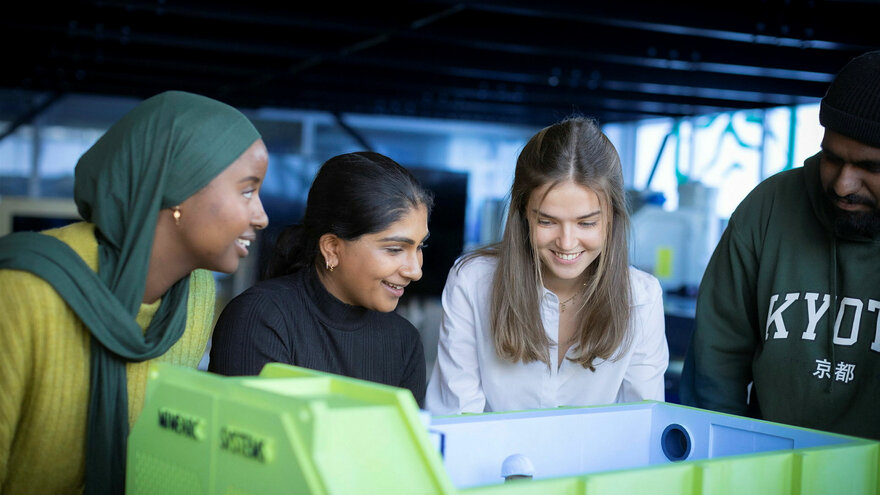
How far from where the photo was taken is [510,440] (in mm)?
1237

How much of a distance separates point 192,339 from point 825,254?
1.17 m

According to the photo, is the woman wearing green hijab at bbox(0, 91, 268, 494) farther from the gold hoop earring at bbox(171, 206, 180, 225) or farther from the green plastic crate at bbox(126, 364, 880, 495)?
the green plastic crate at bbox(126, 364, 880, 495)

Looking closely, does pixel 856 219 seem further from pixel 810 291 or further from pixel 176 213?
pixel 176 213

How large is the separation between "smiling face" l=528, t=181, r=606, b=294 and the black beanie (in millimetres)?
479

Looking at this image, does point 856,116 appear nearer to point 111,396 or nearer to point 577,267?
point 577,267

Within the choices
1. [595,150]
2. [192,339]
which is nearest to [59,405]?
[192,339]

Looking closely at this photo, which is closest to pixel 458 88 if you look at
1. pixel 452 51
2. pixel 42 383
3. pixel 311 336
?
pixel 452 51

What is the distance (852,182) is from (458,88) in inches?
189

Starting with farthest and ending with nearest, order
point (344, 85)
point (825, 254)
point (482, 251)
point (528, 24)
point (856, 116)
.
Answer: point (344, 85), point (528, 24), point (482, 251), point (825, 254), point (856, 116)

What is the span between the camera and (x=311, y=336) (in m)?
1.77

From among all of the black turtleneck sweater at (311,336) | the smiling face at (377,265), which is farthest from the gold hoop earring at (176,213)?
the smiling face at (377,265)

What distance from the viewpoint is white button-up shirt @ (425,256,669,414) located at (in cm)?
186

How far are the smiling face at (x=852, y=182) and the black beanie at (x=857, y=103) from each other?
21 millimetres

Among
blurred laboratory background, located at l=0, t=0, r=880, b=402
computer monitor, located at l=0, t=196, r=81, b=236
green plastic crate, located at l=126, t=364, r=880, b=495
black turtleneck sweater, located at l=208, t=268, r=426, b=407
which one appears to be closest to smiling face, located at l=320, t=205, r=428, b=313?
black turtleneck sweater, located at l=208, t=268, r=426, b=407
